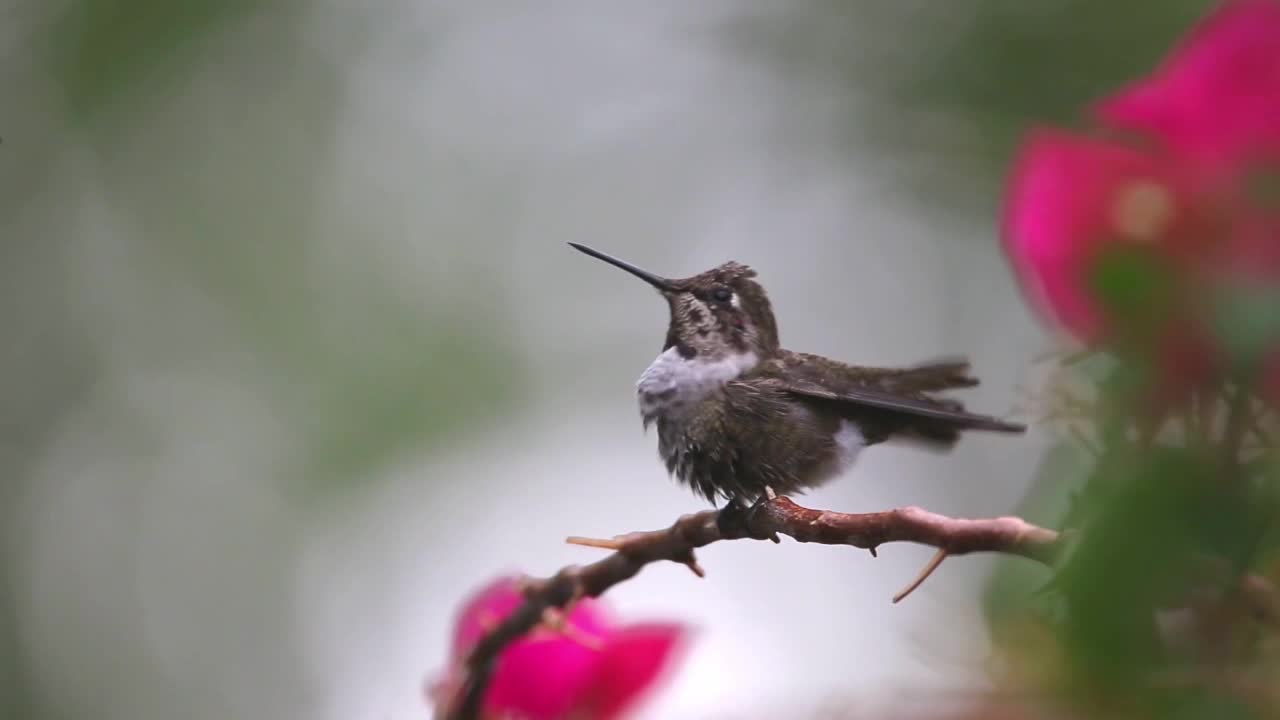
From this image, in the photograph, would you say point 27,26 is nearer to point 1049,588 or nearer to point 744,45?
point 744,45

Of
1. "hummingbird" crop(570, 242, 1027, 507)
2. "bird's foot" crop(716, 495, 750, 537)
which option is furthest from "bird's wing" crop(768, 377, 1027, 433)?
"bird's foot" crop(716, 495, 750, 537)

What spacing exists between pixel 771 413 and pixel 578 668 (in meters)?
1.42

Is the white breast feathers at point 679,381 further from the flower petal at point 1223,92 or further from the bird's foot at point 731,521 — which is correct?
the flower petal at point 1223,92

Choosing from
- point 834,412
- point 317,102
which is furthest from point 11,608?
point 834,412

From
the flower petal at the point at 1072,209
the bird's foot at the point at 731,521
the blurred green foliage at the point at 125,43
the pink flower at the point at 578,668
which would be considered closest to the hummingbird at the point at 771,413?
the bird's foot at the point at 731,521

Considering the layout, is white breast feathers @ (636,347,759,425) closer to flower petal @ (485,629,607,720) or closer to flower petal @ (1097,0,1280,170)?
flower petal @ (485,629,607,720)

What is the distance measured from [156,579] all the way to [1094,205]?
1074 centimetres

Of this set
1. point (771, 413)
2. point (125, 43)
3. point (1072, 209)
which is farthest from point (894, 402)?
point (125, 43)

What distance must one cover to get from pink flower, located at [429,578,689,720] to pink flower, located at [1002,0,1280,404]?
2.25 ft

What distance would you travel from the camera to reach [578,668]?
1423mm

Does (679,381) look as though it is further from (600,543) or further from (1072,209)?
(1072,209)

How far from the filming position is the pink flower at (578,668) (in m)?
1.35

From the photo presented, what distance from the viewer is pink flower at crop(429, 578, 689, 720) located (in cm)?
135

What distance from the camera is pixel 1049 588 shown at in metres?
0.66
